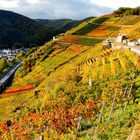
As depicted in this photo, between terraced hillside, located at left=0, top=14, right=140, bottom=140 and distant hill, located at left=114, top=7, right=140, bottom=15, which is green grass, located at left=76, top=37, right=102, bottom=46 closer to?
terraced hillside, located at left=0, top=14, right=140, bottom=140

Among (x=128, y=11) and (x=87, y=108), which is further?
(x=128, y=11)

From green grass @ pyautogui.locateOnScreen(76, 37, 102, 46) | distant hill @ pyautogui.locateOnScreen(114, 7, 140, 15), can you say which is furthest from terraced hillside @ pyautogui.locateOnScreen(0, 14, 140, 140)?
distant hill @ pyautogui.locateOnScreen(114, 7, 140, 15)

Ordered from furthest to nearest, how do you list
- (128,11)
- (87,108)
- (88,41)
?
(128,11) → (88,41) → (87,108)

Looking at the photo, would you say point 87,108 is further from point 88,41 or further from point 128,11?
point 128,11

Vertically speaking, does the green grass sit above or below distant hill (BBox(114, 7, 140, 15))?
below

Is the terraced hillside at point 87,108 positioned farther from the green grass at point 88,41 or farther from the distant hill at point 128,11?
the distant hill at point 128,11

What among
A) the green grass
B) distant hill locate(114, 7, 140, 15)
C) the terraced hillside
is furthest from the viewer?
distant hill locate(114, 7, 140, 15)

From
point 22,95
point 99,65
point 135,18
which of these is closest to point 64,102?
point 99,65

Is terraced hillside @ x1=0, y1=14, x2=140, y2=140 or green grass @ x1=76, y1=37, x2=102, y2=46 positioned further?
green grass @ x1=76, y1=37, x2=102, y2=46

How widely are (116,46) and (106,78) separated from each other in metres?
22.2

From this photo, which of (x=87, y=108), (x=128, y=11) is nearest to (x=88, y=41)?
(x=128, y=11)

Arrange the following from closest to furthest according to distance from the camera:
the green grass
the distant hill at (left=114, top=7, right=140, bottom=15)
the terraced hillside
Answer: the terraced hillside → the green grass → the distant hill at (left=114, top=7, right=140, bottom=15)

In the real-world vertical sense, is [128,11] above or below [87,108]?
above

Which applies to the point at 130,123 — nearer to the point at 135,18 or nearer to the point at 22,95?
the point at 22,95
